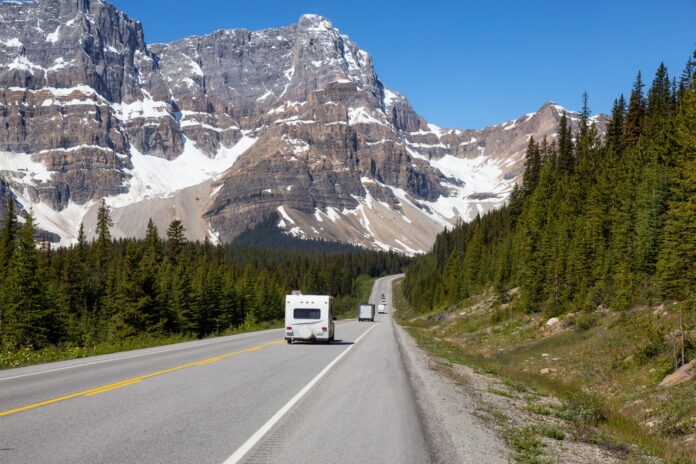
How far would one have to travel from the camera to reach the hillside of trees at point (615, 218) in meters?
26.6

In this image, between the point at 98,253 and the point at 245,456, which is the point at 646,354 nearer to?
the point at 245,456

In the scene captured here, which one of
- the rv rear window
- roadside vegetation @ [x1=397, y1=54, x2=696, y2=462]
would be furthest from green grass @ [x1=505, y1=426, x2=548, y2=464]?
the rv rear window

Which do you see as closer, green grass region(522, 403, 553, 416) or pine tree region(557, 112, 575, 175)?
green grass region(522, 403, 553, 416)

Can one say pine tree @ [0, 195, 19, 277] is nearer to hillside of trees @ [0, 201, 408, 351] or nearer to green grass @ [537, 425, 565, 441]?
hillside of trees @ [0, 201, 408, 351]

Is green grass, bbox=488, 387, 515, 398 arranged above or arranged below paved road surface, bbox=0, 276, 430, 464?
below

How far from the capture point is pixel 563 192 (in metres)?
60.3

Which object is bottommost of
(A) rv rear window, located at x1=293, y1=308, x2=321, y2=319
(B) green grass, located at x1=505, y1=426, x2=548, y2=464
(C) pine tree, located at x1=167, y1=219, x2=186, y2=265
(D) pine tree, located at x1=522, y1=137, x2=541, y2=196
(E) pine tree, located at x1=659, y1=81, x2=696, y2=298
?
(B) green grass, located at x1=505, y1=426, x2=548, y2=464

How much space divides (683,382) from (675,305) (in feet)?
35.5

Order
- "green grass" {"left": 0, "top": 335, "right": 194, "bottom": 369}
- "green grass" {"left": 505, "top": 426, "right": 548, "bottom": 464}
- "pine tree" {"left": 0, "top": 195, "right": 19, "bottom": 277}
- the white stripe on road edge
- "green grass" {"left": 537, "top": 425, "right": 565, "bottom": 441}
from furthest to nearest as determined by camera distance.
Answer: "pine tree" {"left": 0, "top": 195, "right": 19, "bottom": 277}
"green grass" {"left": 0, "top": 335, "right": 194, "bottom": 369}
"green grass" {"left": 537, "top": 425, "right": 565, "bottom": 441}
"green grass" {"left": 505, "top": 426, "right": 548, "bottom": 464}
the white stripe on road edge

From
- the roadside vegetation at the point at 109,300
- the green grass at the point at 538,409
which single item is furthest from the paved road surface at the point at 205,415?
the roadside vegetation at the point at 109,300

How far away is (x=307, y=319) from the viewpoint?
30281 millimetres

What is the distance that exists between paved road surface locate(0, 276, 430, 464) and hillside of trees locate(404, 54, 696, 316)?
15848mm

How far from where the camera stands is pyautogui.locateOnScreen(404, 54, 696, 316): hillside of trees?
26625mm

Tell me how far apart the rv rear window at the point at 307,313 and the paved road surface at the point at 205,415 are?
12.8 metres
